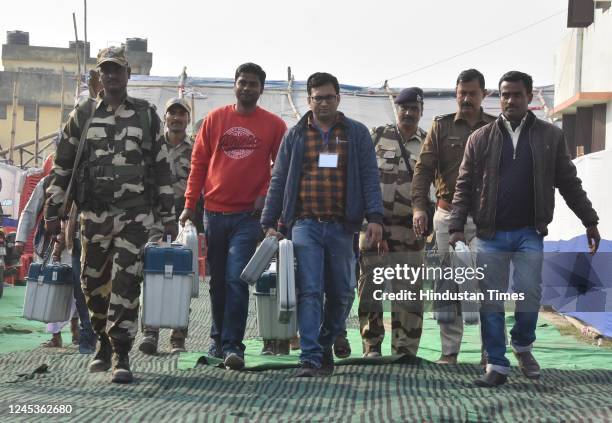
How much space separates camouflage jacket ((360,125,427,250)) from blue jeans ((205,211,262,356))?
4.08 feet

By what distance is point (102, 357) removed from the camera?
342 inches

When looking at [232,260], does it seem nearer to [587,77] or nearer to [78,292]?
[78,292]

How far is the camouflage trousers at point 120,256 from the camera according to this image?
324 inches

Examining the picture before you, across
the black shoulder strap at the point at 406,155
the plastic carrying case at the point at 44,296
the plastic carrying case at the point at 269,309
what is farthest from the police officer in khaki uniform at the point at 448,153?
the plastic carrying case at the point at 44,296

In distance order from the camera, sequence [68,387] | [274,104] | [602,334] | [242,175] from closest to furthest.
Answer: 1. [68,387]
2. [242,175]
3. [602,334]
4. [274,104]

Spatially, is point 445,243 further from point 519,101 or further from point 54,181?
point 54,181

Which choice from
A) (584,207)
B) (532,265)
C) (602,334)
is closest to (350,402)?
(532,265)

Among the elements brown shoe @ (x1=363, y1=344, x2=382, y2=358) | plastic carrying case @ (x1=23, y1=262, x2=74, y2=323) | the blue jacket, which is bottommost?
brown shoe @ (x1=363, y1=344, x2=382, y2=358)

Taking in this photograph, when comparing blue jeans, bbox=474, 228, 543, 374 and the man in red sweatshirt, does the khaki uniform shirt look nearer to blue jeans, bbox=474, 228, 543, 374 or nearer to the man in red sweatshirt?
the man in red sweatshirt

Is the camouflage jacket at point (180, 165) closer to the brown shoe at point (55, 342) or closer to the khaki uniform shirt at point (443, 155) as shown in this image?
the brown shoe at point (55, 342)

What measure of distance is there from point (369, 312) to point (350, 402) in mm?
2958

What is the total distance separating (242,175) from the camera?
9.21 m

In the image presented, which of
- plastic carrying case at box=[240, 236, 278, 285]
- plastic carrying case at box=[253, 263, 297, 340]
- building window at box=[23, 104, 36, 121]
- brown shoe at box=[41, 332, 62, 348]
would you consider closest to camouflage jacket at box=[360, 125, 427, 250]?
plastic carrying case at box=[253, 263, 297, 340]

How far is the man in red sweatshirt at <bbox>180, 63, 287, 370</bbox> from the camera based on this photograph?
9.14 metres
